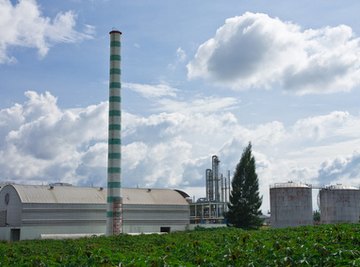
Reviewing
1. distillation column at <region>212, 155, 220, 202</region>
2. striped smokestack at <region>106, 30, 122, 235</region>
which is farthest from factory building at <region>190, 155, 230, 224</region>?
striped smokestack at <region>106, 30, 122, 235</region>

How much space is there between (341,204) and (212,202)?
20.8 meters

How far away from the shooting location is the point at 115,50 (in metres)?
52.1

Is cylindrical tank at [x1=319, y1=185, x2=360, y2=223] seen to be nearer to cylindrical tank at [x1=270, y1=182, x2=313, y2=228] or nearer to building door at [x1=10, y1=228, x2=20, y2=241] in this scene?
cylindrical tank at [x1=270, y1=182, x2=313, y2=228]

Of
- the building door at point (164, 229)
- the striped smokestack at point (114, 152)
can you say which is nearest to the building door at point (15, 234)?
the striped smokestack at point (114, 152)

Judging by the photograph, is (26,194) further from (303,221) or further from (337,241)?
(337,241)

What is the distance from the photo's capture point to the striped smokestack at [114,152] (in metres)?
49.5

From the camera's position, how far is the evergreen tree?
58.5 metres

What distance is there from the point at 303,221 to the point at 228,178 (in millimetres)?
24183

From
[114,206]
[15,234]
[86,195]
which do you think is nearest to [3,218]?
[15,234]

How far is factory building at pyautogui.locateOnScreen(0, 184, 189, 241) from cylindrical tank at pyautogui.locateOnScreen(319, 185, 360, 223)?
1663 cm

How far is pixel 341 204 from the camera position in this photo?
54.2 meters

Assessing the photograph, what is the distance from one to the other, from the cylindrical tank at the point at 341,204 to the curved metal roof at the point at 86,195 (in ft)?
54.7

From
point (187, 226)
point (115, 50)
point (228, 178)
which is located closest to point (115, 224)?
point (187, 226)

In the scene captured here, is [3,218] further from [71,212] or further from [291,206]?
[291,206]
